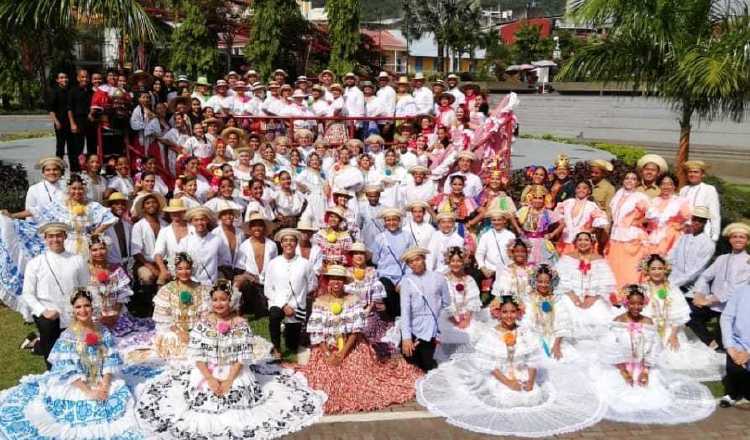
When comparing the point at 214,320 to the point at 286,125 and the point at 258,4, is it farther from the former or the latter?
the point at 258,4

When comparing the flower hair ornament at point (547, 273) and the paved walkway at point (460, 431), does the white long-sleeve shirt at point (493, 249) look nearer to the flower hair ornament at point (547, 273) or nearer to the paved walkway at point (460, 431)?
the flower hair ornament at point (547, 273)

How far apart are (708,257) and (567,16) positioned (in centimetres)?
621

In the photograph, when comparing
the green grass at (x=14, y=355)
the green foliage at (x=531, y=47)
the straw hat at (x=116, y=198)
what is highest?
the green foliage at (x=531, y=47)

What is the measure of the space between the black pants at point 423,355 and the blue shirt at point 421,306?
0.06 m

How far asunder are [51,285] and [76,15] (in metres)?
5.67

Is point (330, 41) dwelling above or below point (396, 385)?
above

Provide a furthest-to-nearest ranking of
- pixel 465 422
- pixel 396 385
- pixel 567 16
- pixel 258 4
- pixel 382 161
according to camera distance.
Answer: pixel 258 4
pixel 567 16
pixel 382 161
pixel 396 385
pixel 465 422

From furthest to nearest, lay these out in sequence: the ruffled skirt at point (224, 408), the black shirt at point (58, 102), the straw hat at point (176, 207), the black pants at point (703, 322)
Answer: the black shirt at point (58, 102), the straw hat at point (176, 207), the black pants at point (703, 322), the ruffled skirt at point (224, 408)

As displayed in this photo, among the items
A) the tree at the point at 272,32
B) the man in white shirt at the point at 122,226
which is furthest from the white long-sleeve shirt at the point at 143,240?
the tree at the point at 272,32

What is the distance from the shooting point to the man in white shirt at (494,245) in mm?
9023

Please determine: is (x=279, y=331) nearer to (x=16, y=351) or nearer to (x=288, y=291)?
(x=288, y=291)

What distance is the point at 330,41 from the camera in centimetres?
4084

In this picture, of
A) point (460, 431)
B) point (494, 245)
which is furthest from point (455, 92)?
point (460, 431)

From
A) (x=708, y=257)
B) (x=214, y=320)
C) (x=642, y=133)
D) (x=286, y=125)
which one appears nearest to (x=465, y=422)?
(x=214, y=320)
